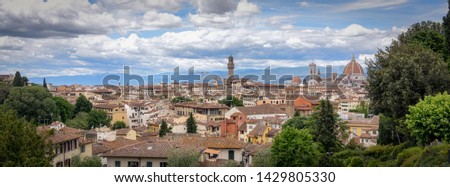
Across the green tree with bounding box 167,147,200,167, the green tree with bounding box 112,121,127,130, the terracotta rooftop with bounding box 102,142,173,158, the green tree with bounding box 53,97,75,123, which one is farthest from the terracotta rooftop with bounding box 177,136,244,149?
the green tree with bounding box 112,121,127,130

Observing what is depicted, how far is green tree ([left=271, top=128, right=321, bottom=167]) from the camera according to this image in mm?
8656

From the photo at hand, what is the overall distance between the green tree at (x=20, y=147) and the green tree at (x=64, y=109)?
45.0 ft

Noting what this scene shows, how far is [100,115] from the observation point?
893 inches

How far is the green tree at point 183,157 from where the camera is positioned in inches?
367

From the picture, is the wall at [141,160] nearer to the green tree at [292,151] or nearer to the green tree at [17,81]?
the green tree at [292,151]

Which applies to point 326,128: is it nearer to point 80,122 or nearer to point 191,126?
point 191,126

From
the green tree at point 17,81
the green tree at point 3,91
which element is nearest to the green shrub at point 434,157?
the green tree at point 3,91

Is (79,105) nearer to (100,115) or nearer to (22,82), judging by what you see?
(100,115)

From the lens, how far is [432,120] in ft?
22.5

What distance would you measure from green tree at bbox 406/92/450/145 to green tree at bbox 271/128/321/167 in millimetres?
2019

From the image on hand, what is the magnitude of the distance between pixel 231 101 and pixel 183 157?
16601 mm

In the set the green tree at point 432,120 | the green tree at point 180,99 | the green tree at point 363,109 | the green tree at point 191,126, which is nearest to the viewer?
the green tree at point 432,120

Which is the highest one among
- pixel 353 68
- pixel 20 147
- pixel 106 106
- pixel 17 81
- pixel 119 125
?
pixel 353 68

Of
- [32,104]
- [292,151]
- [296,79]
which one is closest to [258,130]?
[296,79]
